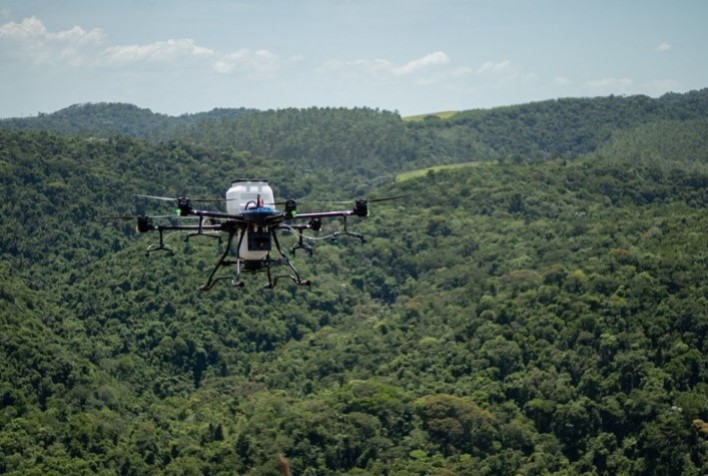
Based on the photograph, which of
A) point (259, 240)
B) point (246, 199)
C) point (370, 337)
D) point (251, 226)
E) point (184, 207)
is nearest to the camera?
point (184, 207)

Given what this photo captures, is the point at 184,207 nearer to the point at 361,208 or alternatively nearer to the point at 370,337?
the point at 361,208

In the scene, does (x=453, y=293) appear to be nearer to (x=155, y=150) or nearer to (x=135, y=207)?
(x=135, y=207)

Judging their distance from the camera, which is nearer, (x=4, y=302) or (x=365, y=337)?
(x=4, y=302)

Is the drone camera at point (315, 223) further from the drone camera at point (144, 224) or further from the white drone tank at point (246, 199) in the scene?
the drone camera at point (144, 224)

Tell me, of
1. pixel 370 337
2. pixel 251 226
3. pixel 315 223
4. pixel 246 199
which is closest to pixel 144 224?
pixel 251 226

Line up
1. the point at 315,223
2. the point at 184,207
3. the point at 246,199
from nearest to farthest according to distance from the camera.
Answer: the point at 184,207
the point at 246,199
the point at 315,223

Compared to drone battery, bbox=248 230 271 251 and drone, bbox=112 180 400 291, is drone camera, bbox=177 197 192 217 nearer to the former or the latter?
drone, bbox=112 180 400 291

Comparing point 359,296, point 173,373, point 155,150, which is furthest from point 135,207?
point 173,373
